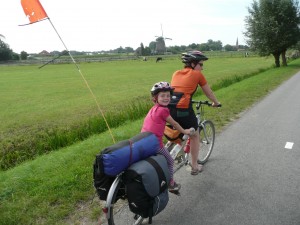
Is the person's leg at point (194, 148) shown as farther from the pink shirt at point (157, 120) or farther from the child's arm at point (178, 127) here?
the pink shirt at point (157, 120)

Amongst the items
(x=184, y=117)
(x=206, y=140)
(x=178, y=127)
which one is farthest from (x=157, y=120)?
(x=206, y=140)

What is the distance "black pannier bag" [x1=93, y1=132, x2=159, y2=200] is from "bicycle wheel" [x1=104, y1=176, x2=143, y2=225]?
0.24ft

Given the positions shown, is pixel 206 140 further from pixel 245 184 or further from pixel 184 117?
pixel 184 117

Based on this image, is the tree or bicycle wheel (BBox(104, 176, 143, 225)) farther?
the tree

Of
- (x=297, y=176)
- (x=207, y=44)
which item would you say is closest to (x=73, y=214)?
(x=297, y=176)

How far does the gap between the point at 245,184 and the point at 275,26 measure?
3443cm

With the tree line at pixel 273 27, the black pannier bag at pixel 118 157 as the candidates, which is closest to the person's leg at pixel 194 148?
the black pannier bag at pixel 118 157

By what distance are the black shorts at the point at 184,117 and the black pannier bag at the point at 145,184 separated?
1.29 metres

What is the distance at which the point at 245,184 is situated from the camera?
15.5 ft

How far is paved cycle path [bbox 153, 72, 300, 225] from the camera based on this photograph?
3.81 m

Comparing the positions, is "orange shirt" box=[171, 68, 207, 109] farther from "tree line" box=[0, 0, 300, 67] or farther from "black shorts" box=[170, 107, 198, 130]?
"tree line" box=[0, 0, 300, 67]

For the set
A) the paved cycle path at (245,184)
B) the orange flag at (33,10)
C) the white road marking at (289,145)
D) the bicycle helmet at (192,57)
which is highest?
the orange flag at (33,10)

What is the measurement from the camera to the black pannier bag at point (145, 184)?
300 cm

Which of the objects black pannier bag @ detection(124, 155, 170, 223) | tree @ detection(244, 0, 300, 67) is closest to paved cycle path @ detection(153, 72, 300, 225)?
black pannier bag @ detection(124, 155, 170, 223)
